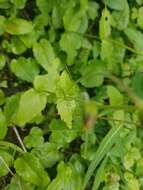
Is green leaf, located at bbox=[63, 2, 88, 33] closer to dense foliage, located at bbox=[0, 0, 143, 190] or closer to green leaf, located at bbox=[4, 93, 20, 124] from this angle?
dense foliage, located at bbox=[0, 0, 143, 190]

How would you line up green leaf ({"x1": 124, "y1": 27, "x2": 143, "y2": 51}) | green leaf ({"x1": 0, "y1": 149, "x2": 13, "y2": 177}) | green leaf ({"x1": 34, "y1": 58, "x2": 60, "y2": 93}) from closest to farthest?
green leaf ({"x1": 34, "y1": 58, "x2": 60, "y2": 93}), green leaf ({"x1": 0, "y1": 149, "x2": 13, "y2": 177}), green leaf ({"x1": 124, "y1": 27, "x2": 143, "y2": 51})

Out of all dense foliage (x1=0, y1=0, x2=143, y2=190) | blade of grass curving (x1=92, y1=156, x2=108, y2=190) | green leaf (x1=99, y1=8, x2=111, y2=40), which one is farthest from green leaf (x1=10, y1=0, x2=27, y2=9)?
blade of grass curving (x1=92, y1=156, x2=108, y2=190)

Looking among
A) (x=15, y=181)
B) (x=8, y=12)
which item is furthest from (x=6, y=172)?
(x=8, y=12)

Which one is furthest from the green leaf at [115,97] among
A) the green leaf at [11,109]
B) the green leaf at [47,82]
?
the green leaf at [11,109]

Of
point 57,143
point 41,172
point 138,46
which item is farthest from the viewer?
point 138,46

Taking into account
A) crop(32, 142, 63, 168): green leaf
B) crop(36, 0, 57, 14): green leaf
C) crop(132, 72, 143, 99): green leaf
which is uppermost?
crop(36, 0, 57, 14): green leaf

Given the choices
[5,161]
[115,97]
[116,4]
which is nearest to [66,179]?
[5,161]

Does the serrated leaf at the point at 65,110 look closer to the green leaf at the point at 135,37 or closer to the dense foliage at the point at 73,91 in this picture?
the dense foliage at the point at 73,91

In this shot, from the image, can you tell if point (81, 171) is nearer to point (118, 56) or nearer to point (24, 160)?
point (24, 160)
